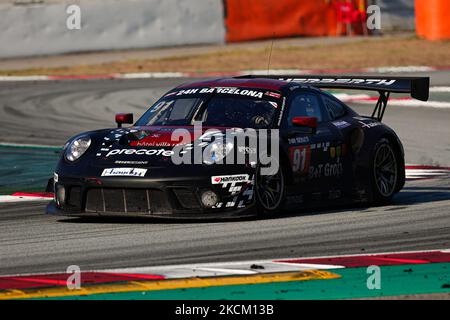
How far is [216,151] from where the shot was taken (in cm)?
1010

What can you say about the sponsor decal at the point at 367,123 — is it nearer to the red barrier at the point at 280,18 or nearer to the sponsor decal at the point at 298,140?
the sponsor decal at the point at 298,140

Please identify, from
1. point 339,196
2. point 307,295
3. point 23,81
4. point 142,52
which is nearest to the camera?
point 307,295

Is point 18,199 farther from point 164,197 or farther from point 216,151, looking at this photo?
point 216,151

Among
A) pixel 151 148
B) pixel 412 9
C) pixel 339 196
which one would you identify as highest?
pixel 151 148

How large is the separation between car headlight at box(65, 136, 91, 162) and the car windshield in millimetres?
760

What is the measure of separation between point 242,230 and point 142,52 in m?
23.6

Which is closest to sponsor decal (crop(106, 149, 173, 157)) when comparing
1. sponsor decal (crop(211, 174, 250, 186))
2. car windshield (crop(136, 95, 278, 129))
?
sponsor decal (crop(211, 174, 250, 186))

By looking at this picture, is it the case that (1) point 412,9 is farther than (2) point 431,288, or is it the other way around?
(1) point 412,9

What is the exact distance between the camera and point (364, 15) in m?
37.5

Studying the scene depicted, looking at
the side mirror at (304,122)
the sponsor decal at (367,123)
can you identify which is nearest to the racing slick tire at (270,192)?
the side mirror at (304,122)

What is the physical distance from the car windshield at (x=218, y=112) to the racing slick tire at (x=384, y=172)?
1326 millimetres

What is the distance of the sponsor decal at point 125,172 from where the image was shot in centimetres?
997
